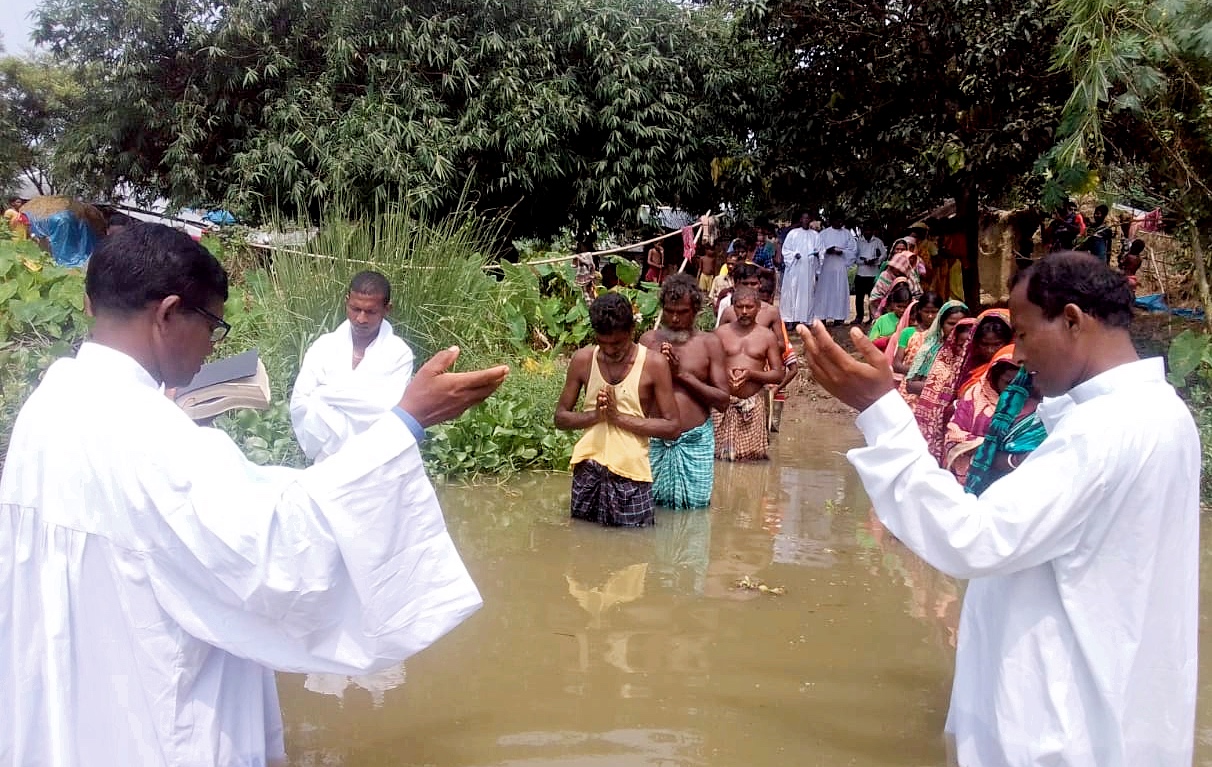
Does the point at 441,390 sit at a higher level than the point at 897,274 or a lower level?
lower

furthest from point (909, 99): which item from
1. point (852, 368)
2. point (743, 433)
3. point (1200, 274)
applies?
point (852, 368)

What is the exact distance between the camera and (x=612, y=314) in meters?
5.71

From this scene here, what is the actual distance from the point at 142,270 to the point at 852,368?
1498mm

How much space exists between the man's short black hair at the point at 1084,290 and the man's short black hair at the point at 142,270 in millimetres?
1849

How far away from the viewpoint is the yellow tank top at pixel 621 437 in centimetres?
595

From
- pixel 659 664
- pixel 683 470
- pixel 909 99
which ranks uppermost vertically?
pixel 909 99

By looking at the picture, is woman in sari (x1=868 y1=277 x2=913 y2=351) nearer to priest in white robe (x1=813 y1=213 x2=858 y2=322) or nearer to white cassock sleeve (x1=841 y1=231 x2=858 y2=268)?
priest in white robe (x1=813 y1=213 x2=858 y2=322)

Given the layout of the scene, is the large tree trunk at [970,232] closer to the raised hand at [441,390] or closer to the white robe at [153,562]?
the raised hand at [441,390]

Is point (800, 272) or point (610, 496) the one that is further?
point (800, 272)

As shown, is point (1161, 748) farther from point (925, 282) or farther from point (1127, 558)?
point (925, 282)

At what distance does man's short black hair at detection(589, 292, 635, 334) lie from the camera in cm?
572

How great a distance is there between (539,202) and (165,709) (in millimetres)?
14130

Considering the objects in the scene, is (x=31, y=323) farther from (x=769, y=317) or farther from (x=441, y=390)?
(x=441, y=390)

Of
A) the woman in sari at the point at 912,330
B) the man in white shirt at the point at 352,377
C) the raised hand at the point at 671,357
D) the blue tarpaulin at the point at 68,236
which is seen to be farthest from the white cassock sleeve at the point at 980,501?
the blue tarpaulin at the point at 68,236
